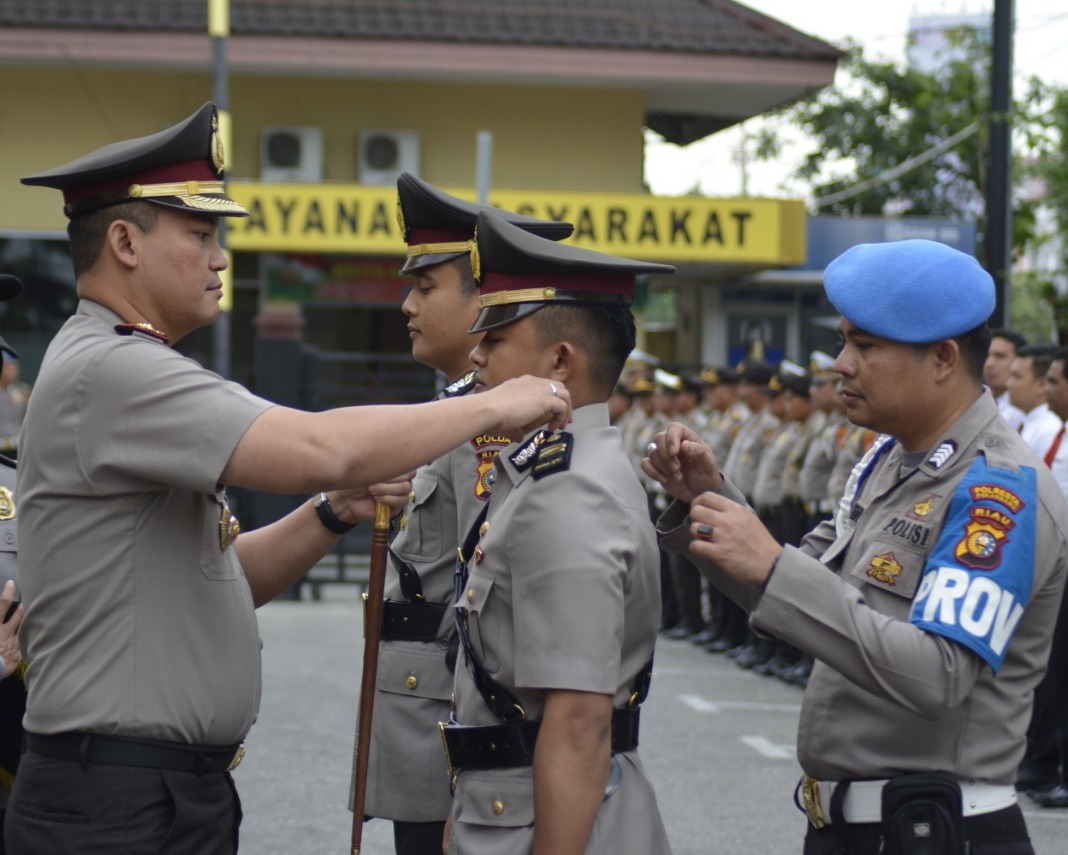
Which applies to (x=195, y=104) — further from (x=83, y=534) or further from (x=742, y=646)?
(x=83, y=534)

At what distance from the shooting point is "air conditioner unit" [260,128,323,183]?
19.7 meters

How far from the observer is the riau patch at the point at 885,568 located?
2.95m

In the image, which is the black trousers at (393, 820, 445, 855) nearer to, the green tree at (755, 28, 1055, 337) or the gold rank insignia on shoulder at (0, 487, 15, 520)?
the gold rank insignia on shoulder at (0, 487, 15, 520)

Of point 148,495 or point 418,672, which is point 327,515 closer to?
point 418,672

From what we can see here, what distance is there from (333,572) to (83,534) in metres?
13.4

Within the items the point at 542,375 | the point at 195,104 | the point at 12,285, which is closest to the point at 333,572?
the point at 195,104

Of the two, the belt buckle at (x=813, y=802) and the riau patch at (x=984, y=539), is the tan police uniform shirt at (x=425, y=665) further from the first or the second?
the riau patch at (x=984, y=539)

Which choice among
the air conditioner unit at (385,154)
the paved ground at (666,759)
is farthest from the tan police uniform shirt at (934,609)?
the air conditioner unit at (385,154)

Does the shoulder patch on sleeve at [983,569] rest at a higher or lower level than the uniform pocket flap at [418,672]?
higher

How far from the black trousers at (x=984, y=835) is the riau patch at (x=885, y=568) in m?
0.46

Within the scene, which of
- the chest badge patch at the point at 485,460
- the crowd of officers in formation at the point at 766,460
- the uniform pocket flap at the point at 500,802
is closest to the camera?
the uniform pocket flap at the point at 500,802

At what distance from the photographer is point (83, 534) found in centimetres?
287

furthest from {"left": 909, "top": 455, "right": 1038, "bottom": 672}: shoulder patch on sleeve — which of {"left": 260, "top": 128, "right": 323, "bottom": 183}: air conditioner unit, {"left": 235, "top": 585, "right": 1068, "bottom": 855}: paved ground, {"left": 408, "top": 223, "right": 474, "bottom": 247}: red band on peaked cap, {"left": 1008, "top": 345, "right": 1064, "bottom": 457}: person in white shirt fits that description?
{"left": 260, "top": 128, "right": 323, "bottom": 183}: air conditioner unit

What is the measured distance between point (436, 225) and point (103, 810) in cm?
183
